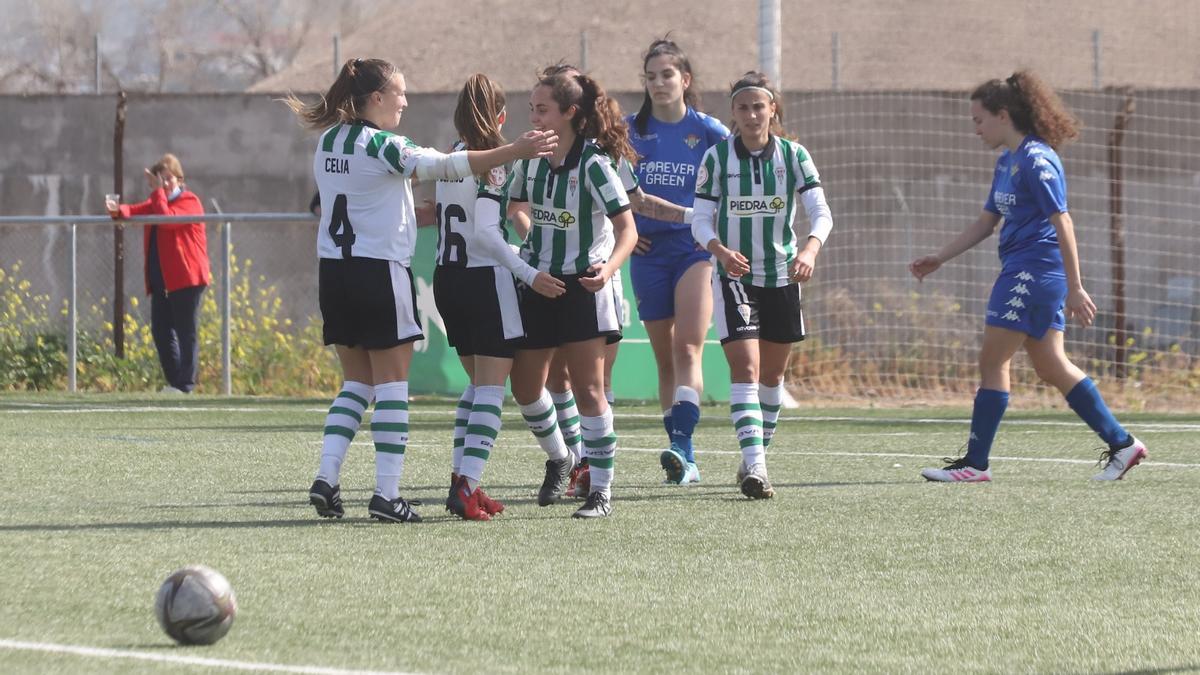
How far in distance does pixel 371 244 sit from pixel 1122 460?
3717 millimetres

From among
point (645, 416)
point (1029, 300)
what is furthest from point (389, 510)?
point (645, 416)

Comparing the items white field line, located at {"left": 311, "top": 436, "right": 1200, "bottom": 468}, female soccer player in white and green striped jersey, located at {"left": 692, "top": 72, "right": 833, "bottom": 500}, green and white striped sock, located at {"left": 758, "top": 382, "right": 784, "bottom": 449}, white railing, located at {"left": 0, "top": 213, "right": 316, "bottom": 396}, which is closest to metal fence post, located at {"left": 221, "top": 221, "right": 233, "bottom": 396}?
white railing, located at {"left": 0, "top": 213, "right": 316, "bottom": 396}

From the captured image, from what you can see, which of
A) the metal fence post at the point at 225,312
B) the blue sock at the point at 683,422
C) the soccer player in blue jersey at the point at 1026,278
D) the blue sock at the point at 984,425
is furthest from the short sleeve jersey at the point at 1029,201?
the metal fence post at the point at 225,312

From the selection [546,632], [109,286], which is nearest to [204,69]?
[109,286]

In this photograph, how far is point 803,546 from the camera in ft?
20.2

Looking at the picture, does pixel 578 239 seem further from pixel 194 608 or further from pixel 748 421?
pixel 194 608

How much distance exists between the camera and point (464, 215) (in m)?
6.99

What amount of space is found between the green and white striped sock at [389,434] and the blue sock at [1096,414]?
10.7 ft

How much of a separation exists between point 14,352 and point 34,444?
5.62 meters

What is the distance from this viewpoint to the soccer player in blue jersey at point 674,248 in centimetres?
825

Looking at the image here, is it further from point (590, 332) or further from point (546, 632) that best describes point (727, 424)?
point (546, 632)

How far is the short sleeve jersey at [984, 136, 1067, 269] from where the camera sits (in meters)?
8.12

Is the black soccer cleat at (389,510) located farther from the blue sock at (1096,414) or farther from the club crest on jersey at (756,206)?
the blue sock at (1096,414)

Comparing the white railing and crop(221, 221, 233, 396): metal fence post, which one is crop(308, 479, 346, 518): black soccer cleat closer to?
the white railing
